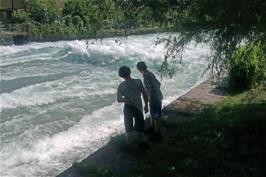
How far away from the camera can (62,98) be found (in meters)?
15.7

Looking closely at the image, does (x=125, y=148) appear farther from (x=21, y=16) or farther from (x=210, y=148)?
(x=21, y=16)

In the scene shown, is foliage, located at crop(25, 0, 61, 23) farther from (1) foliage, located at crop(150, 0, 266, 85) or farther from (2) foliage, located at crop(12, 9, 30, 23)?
(1) foliage, located at crop(150, 0, 266, 85)

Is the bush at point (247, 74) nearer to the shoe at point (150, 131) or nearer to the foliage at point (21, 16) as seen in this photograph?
the shoe at point (150, 131)

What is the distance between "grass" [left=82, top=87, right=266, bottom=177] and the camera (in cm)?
736

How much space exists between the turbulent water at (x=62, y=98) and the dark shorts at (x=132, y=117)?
1.18 metres

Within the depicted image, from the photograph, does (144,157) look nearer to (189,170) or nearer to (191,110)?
(189,170)

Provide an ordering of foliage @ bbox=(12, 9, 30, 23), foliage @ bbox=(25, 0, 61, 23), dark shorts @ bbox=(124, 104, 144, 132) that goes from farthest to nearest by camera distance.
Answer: foliage @ bbox=(12, 9, 30, 23)
foliage @ bbox=(25, 0, 61, 23)
dark shorts @ bbox=(124, 104, 144, 132)

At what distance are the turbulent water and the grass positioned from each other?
148 centimetres

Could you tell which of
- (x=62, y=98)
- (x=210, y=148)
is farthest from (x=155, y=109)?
(x=62, y=98)

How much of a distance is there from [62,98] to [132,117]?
719cm

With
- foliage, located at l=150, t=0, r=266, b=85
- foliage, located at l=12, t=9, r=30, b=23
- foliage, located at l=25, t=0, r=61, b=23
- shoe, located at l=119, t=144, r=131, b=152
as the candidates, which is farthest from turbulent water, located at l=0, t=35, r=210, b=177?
foliage, located at l=12, t=9, r=30, b=23

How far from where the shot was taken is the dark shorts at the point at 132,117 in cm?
875

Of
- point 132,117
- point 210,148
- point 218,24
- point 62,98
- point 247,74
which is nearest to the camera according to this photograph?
point 218,24

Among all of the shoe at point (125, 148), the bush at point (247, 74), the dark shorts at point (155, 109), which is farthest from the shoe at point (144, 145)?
the bush at point (247, 74)
